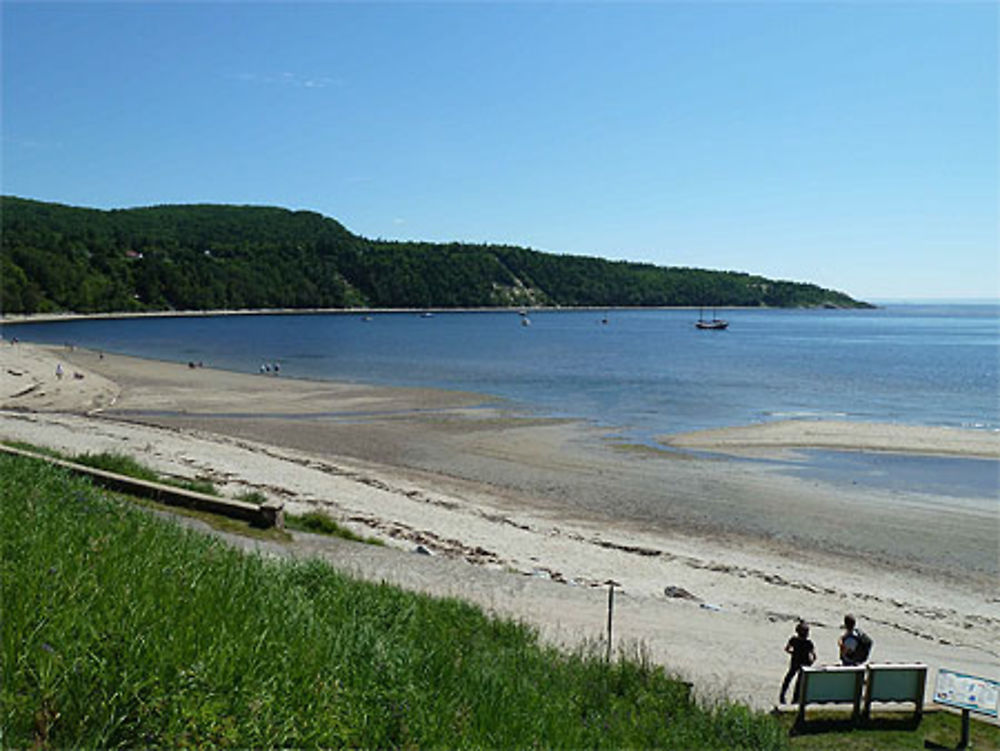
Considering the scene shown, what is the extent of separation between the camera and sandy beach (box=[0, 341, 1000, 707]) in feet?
47.5

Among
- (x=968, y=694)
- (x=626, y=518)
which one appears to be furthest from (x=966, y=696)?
(x=626, y=518)

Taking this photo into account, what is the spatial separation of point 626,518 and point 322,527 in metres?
9.66

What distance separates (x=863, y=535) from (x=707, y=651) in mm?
12031

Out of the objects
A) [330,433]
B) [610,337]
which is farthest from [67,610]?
[610,337]

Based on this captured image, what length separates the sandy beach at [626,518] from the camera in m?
14.5

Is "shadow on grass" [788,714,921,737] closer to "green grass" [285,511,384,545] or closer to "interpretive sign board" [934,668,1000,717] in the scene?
"interpretive sign board" [934,668,1000,717]

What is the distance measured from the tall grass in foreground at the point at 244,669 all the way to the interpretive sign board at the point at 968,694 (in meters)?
2.15

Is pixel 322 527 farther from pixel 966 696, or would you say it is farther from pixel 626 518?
pixel 966 696

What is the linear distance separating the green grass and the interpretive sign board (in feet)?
38.5

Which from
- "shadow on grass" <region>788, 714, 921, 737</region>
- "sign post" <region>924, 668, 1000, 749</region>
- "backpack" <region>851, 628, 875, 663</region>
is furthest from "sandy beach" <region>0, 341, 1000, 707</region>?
"sign post" <region>924, 668, 1000, 749</region>

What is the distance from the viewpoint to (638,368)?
76.8m

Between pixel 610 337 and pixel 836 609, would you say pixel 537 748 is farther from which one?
pixel 610 337

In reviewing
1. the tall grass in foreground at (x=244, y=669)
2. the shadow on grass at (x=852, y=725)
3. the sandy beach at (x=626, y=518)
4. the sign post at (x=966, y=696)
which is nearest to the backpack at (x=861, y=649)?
the sandy beach at (x=626, y=518)

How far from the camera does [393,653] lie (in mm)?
6301
